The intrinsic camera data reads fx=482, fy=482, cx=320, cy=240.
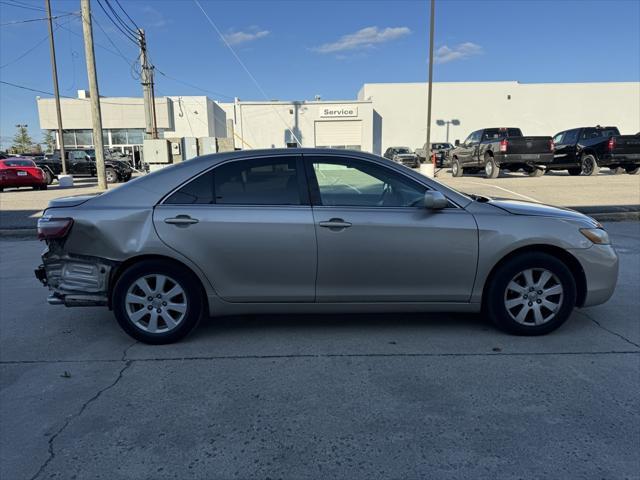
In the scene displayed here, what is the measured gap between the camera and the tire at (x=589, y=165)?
19.5 meters

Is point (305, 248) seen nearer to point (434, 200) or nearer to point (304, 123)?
point (434, 200)

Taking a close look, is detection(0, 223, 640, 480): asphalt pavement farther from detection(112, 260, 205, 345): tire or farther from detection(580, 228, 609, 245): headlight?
detection(580, 228, 609, 245): headlight

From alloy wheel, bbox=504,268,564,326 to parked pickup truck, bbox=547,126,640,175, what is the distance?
17776 millimetres

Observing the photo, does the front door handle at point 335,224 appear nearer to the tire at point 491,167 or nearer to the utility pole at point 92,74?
the utility pole at point 92,74

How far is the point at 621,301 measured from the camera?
5.21 meters

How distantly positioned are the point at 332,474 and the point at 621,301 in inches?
168

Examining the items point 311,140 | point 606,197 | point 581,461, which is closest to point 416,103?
point 311,140

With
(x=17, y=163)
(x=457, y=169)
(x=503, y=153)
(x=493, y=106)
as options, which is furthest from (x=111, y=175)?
(x=493, y=106)

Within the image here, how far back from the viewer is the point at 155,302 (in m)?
4.04

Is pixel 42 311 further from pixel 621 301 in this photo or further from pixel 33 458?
pixel 621 301

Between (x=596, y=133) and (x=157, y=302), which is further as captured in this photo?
(x=596, y=133)

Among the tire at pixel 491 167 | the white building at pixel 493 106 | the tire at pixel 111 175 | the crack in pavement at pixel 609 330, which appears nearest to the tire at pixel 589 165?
the tire at pixel 491 167

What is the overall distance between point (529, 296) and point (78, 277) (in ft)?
12.6

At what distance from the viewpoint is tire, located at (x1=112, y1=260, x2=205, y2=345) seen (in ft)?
13.1
